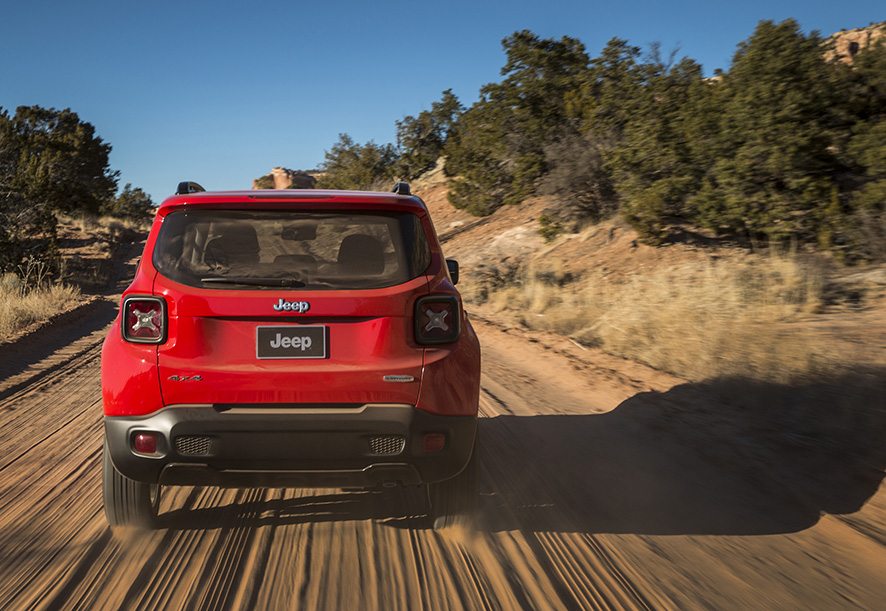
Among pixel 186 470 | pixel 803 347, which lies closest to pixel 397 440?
pixel 186 470

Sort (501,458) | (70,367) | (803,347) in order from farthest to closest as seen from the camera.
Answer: (70,367)
(803,347)
(501,458)

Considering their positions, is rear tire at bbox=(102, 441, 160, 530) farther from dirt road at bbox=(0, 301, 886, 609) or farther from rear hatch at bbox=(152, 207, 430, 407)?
rear hatch at bbox=(152, 207, 430, 407)

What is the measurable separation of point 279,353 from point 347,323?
0.32 metres

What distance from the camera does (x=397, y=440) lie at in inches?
137

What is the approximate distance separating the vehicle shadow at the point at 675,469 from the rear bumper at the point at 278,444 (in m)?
0.71

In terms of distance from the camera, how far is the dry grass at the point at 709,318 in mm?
7637

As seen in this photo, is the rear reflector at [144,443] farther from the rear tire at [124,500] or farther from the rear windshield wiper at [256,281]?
the rear windshield wiper at [256,281]

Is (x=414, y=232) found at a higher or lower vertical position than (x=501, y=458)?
higher

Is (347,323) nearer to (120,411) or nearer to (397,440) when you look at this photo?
(397,440)

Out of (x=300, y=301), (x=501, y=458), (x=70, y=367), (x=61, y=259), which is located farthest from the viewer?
(x=61, y=259)

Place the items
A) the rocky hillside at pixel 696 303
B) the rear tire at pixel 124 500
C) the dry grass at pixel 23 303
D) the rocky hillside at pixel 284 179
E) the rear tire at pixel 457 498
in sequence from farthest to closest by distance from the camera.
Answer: the rocky hillside at pixel 284 179, the dry grass at pixel 23 303, the rocky hillside at pixel 696 303, the rear tire at pixel 457 498, the rear tire at pixel 124 500

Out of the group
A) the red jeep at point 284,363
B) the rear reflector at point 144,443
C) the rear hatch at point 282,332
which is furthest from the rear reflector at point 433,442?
the rear reflector at point 144,443

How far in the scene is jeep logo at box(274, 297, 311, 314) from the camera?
3.38 meters

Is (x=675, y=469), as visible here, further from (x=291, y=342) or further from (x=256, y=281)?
(x=256, y=281)
